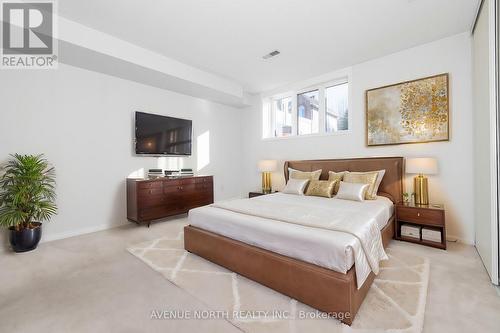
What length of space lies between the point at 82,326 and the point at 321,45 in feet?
13.8

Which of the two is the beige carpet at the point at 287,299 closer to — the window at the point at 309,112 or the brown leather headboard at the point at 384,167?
the brown leather headboard at the point at 384,167

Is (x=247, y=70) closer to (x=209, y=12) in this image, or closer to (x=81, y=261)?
(x=209, y=12)

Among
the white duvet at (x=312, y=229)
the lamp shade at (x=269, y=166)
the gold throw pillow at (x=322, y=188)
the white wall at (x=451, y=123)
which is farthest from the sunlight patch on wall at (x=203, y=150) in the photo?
the white wall at (x=451, y=123)

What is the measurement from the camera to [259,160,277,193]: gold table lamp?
5035 millimetres

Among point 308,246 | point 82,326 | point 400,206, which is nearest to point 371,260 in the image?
point 308,246

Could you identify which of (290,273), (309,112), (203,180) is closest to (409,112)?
(309,112)

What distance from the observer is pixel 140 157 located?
4.34 m

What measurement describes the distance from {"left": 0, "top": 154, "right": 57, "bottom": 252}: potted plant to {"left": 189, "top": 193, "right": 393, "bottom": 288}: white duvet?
6.93 feet

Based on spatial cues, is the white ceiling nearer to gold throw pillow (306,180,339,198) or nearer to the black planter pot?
gold throw pillow (306,180,339,198)

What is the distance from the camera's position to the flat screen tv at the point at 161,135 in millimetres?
4172

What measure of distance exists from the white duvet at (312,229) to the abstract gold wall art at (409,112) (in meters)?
1.35

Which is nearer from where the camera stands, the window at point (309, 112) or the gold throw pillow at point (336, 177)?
the gold throw pillow at point (336, 177)

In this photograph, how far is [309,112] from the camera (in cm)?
495

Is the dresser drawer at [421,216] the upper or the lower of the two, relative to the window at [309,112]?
lower
